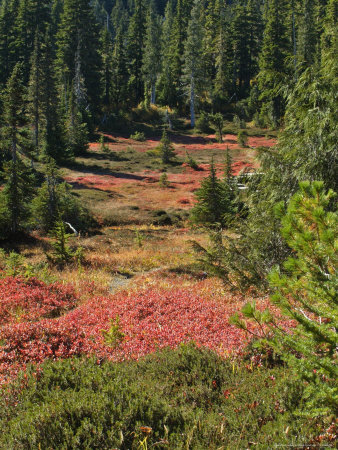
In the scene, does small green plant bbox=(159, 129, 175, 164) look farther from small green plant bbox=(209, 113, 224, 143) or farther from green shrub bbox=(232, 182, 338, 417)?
green shrub bbox=(232, 182, 338, 417)

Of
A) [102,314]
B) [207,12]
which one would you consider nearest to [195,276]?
[102,314]

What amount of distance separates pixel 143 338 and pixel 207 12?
301ft

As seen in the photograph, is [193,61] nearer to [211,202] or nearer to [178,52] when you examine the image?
[178,52]

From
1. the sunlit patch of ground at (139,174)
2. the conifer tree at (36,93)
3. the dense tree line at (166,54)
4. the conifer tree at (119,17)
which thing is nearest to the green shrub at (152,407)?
the sunlit patch of ground at (139,174)

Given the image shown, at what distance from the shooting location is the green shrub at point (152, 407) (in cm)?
287

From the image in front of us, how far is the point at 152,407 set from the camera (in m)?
3.24

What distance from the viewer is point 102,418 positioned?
301cm

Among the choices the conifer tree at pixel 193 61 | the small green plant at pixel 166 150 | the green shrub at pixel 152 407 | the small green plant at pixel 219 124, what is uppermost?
the conifer tree at pixel 193 61

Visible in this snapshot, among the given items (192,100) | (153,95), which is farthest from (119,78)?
(192,100)

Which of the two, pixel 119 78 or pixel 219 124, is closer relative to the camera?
pixel 219 124

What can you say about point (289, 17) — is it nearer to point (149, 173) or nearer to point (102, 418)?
point (149, 173)

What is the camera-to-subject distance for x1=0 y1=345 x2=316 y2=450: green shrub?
113 inches

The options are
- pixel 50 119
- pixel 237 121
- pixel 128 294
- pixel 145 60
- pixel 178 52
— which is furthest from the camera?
pixel 178 52

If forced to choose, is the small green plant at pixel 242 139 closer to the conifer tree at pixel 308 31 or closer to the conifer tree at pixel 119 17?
the conifer tree at pixel 308 31
